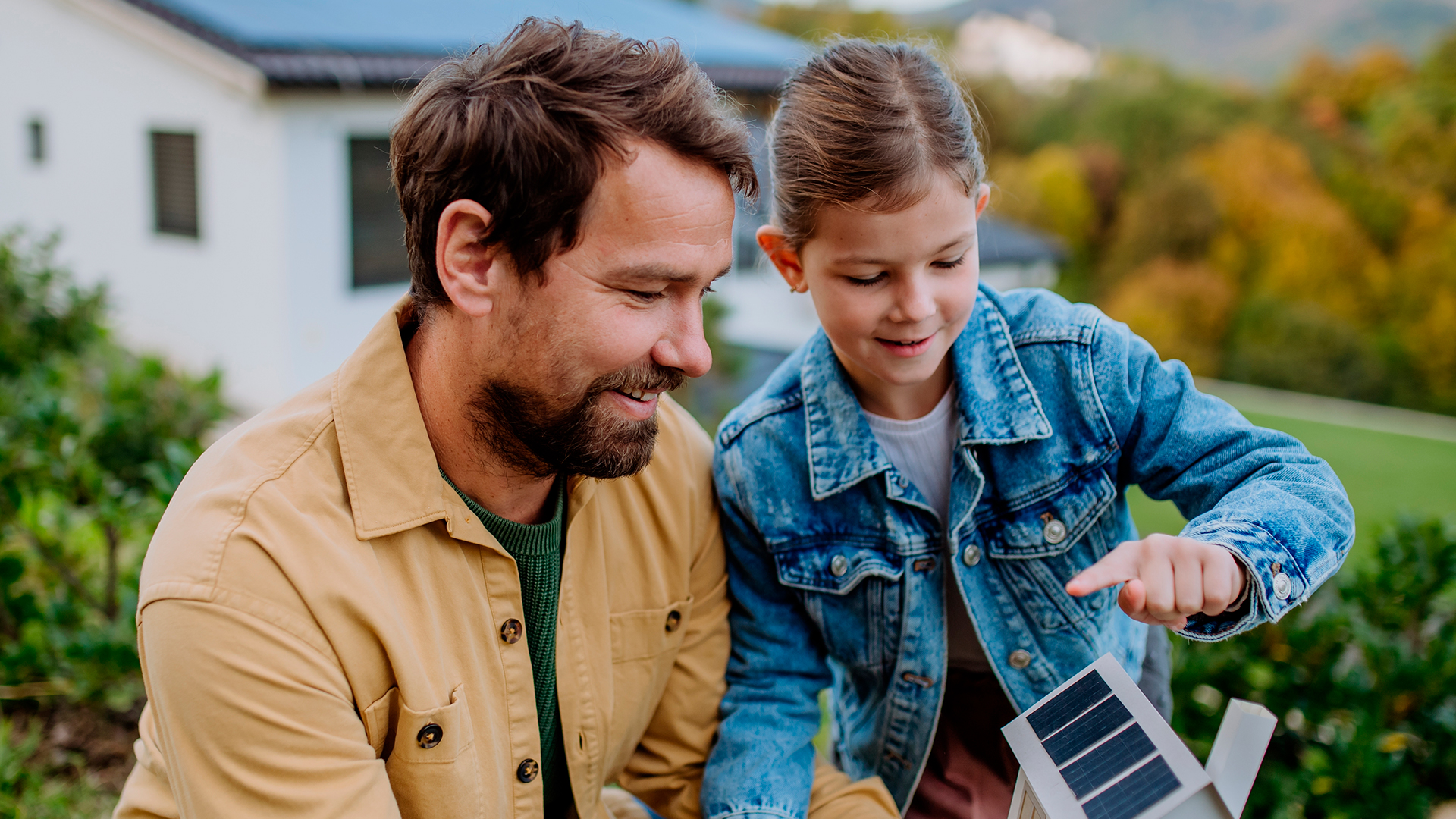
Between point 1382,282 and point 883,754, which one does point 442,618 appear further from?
point 1382,282

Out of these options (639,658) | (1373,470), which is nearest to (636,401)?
(639,658)

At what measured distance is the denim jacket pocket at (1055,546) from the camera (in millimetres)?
1944

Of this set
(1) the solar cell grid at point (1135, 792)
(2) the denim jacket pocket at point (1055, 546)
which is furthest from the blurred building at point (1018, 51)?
(1) the solar cell grid at point (1135, 792)

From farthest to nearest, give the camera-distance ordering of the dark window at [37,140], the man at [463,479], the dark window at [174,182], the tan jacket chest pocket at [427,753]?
1. the dark window at [37,140]
2. the dark window at [174,182]
3. the tan jacket chest pocket at [427,753]
4. the man at [463,479]

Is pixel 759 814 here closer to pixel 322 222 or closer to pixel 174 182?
pixel 322 222

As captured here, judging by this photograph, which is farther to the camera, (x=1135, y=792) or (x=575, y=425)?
(x=575, y=425)

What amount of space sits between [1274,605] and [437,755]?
1.22 m

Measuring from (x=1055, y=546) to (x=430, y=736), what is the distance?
1106 millimetres

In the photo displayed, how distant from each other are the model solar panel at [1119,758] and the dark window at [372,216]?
30.4 ft

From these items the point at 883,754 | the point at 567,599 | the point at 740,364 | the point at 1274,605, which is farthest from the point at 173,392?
the point at 740,364

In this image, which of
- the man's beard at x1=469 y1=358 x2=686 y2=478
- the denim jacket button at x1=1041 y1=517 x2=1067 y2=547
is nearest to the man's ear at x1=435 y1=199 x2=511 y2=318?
the man's beard at x1=469 y1=358 x2=686 y2=478

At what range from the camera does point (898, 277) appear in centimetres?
179

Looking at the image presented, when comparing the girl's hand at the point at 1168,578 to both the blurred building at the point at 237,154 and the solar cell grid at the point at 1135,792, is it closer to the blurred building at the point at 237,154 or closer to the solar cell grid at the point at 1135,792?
the solar cell grid at the point at 1135,792

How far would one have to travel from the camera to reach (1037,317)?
6.57ft
